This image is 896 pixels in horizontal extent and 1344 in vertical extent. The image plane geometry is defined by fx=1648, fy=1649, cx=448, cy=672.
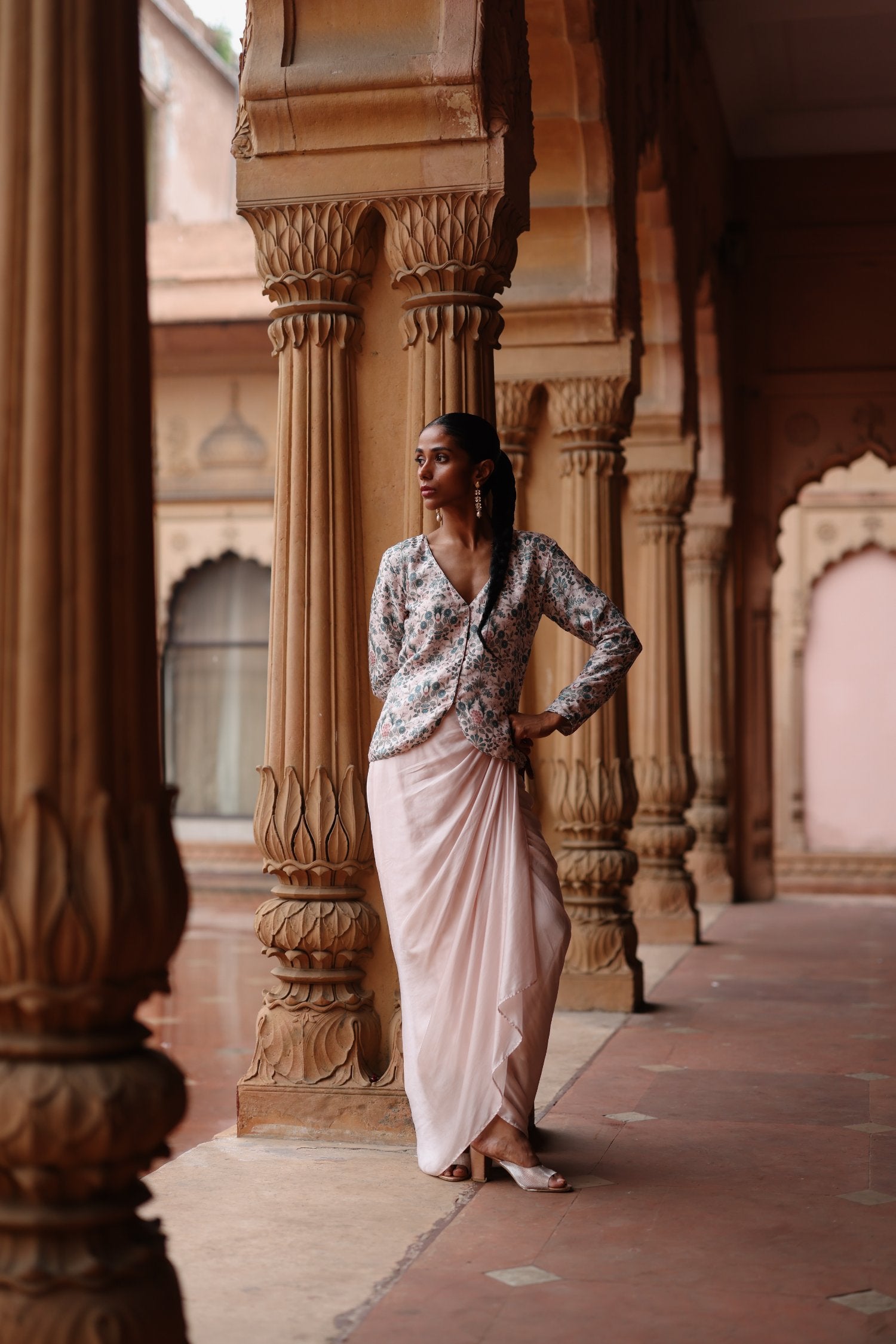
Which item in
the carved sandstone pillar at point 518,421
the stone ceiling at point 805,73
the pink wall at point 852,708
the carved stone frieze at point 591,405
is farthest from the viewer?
the pink wall at point 852,708

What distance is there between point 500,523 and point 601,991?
3.25m

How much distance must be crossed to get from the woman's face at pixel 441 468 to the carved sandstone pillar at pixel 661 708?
5.37 meters

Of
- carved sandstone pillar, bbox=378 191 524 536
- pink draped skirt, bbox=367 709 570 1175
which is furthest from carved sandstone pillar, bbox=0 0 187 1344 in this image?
carved sandstone pillar, bbox=378 191 524 536

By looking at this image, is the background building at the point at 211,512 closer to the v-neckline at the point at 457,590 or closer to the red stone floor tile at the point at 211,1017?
the red stone floor tile at the point at 211,1017

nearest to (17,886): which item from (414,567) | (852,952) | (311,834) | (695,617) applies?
(414,567)

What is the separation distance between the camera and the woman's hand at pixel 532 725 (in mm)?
3629

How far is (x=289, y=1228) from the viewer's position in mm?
3271

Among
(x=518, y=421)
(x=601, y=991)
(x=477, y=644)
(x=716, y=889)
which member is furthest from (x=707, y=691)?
(x=477, y=644)

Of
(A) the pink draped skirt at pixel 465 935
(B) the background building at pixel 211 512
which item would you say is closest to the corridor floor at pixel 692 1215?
(A) the pink draped skirt at pixel 465 935

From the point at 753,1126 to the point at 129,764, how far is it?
111 inches

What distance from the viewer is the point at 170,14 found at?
61.0 ft

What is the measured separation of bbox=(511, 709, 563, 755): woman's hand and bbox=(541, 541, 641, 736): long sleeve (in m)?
0.03

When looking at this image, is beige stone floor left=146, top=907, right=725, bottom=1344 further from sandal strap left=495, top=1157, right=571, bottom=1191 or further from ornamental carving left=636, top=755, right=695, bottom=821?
ornamental carving left=636, top=755, right=695, bottom=821

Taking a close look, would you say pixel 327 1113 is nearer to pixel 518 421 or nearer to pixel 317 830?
pixel 317 830
